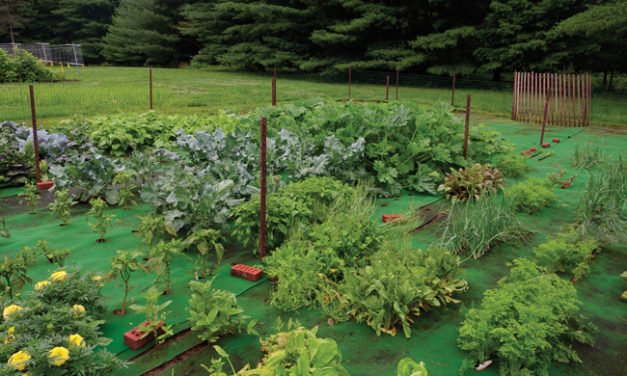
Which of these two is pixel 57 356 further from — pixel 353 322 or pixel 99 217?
pixel 99 217

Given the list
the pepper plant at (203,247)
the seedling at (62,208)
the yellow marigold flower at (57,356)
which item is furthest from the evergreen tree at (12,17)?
the yellow marigold flower at (57,356)

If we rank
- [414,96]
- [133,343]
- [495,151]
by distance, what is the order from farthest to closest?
[414,96]
[495,151]
[133,343]

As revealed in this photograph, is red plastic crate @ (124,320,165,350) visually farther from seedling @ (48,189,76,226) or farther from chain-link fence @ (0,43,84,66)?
chain-link fence @ (0,43,84,66)

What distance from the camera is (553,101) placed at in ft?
36.0

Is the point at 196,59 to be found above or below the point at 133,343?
above

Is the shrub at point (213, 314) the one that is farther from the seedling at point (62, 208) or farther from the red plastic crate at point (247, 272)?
the seedling at point (62, 208)

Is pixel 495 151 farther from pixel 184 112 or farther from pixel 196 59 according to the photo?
pixel 196 59

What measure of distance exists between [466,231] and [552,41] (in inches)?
755

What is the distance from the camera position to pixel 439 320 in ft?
8.61

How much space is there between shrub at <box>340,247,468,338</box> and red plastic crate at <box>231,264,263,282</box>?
605mm

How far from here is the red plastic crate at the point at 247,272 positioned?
9.84 feet

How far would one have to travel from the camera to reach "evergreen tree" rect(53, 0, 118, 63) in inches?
1581

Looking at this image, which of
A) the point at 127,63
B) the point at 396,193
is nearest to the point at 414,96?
the point at 396,193

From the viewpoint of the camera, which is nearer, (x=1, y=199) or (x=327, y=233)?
(x=327, y=233)
